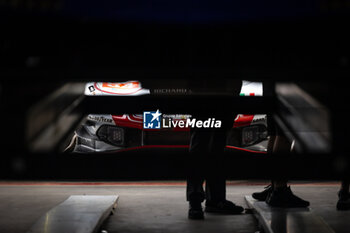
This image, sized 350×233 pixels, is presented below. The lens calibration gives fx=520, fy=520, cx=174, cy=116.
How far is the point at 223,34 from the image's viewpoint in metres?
1.09

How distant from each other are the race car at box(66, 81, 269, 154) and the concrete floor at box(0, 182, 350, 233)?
0.77 m

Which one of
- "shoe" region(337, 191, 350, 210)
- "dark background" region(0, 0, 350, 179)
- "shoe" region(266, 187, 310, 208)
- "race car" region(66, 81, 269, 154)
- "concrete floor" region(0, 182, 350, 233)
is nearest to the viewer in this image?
"dark background" region(0, 0, 350, 179)

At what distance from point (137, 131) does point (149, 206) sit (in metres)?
1.58

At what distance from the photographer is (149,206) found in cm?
288

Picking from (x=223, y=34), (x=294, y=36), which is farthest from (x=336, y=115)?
(x=223, y=34)

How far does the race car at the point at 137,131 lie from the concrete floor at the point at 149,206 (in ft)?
2.54

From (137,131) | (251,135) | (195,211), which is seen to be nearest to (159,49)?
(137,131)

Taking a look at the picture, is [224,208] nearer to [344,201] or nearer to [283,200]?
[283,200]

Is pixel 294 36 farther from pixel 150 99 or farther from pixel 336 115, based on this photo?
pixel 150 99

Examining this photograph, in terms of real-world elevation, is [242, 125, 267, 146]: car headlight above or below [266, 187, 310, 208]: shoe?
above

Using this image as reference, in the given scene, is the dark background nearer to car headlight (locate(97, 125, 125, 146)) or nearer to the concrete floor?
car headlight (locate(97, 125, 125, 146))

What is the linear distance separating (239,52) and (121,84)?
26 centimetres

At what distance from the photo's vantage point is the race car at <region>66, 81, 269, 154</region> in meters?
1.14

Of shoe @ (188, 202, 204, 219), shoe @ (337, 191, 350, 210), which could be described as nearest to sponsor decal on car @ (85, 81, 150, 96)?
shoe @ (188, 202, 204, 219)
